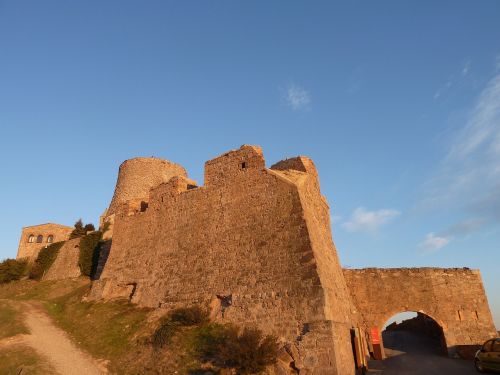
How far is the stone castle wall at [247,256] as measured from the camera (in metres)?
11.2

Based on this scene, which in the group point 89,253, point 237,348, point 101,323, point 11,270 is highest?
point 89,253

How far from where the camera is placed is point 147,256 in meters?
17.2

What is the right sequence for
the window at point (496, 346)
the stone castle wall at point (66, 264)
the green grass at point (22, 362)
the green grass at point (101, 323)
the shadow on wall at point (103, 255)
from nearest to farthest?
the green grass at point (22, 362) → the window at point (496, 346) → the green grass at point (101, 323) → the shadow on wall at point (103, 255) → the stone castle wall at point (66, 264)

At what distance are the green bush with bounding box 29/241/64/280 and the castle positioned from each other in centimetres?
1119

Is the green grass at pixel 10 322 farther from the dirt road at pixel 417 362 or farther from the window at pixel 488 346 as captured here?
the window at pixel 488 346

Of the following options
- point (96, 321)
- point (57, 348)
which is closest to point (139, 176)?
point (96, 321)

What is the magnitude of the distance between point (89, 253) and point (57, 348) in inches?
504

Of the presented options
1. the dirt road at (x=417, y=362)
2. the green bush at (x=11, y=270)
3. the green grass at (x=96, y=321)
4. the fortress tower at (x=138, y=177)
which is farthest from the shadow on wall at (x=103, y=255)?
the dirt road at (x=417, y=362)

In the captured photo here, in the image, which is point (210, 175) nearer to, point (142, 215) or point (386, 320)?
point (142, 215)

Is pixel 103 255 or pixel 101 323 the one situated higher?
pixel 103 255

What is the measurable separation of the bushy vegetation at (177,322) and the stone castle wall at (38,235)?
3145 cm

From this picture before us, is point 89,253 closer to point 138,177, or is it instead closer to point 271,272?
point 138,177

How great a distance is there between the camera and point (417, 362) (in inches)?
643

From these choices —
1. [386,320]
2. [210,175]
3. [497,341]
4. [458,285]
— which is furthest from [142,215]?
[458,285]
